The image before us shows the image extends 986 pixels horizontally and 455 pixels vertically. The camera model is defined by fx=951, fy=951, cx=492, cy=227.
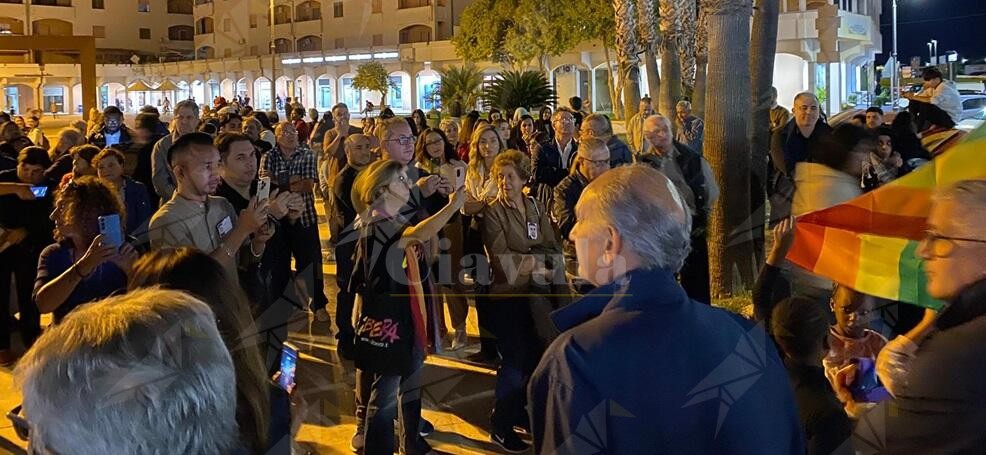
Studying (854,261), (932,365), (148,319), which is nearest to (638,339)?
(932,365)

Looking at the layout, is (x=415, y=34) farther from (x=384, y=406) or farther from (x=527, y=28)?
(x=384, y=406)

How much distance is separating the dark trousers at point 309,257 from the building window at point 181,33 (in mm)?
71135

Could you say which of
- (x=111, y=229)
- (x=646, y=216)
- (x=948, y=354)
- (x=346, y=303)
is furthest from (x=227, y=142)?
(x=948, y=354)

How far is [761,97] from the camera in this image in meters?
9.09

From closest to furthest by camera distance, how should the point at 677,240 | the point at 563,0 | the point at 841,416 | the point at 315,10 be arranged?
the point at 677,240 → the point at 841,416 → the point at 563,0 → the point at 315,10

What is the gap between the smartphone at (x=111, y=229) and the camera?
4.44 metres

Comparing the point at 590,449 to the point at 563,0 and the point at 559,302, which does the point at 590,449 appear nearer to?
the point at 559,302

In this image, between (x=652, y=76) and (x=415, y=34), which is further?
(x=415, y=34)

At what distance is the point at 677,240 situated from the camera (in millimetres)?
2492

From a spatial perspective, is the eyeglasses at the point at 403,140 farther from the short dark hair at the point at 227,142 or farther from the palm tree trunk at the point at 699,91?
the palm tree trunk at the point at 699,91

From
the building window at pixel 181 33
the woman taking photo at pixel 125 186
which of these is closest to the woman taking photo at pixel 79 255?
the woman taking photo at pixel 125 186

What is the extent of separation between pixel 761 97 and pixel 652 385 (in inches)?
288

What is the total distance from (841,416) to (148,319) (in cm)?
241

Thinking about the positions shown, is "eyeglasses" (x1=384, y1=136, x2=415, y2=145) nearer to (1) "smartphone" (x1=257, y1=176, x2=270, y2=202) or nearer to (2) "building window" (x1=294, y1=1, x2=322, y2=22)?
(1) "smartphone" (x1=257, y1=176, x2=270, y2=202)
